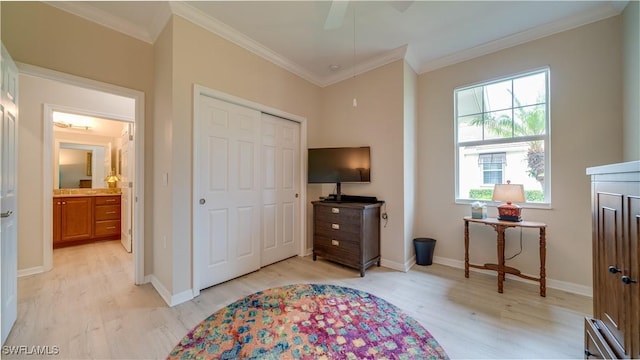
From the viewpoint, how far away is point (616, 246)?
3.13ft

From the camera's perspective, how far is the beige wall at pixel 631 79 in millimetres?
1944

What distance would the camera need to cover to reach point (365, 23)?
2.47 m

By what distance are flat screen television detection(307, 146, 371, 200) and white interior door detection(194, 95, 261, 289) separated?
855 mm

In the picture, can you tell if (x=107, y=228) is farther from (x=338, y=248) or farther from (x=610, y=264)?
(x=610, y=264)

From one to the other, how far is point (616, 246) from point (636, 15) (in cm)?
242

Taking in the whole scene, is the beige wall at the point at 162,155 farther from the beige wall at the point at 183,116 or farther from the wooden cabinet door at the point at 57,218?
the wooden cabinet door at the point at 57,218

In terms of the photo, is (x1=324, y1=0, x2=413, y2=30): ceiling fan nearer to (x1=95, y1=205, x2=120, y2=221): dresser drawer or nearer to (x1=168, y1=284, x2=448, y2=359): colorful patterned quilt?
(x1=168, y1=284, x2=448, y2=359): colorful patterned quilt

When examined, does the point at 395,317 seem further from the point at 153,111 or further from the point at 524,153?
the point at 153,111

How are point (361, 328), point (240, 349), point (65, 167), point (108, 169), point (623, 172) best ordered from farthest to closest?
point (108, 169) < point (65, 167) < point (361, 328) < point (240, 349) < point (623, 172)

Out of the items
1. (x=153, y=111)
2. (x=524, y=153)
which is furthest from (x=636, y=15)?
(x=153, y=111)

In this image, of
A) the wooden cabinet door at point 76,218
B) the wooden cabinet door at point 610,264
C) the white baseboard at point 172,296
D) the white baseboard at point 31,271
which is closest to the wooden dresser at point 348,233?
the white baseboard at point 172,296

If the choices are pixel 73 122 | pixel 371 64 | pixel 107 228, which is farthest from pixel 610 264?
pixel 73 122

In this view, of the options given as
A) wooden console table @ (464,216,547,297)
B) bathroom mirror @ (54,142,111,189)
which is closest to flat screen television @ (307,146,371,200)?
wooden console table @ (464,216,547,297)

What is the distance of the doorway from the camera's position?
2.22m
